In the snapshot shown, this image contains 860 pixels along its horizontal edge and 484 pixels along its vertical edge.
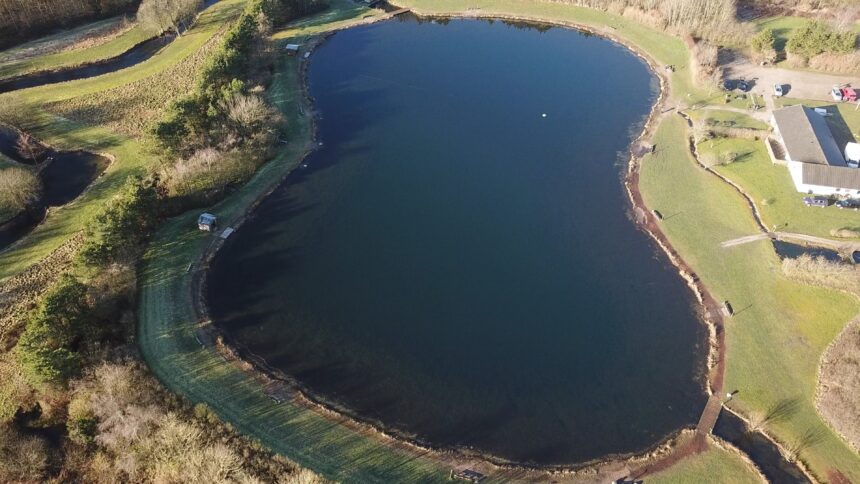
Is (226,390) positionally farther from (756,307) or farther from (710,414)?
(756,307)

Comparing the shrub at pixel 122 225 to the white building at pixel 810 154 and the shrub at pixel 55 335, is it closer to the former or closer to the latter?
the shrub at pixel 55 335

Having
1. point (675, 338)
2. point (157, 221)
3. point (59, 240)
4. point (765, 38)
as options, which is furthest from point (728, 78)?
point (59, 240)

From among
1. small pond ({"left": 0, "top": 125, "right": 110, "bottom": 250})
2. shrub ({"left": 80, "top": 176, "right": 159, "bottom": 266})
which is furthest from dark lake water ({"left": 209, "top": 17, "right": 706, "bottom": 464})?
small pond ({"left": 0, "top": 125, "right": 110, "bottom": 250})

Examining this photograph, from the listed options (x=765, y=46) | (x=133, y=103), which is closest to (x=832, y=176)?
(x=765, y=46)

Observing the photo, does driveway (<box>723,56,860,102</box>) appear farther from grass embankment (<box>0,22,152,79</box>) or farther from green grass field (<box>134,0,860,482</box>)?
grass embankment (<box>0,22,152,79</box>)

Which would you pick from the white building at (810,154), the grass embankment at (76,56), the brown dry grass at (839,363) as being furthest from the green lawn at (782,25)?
the grass embankment at (76,56)
